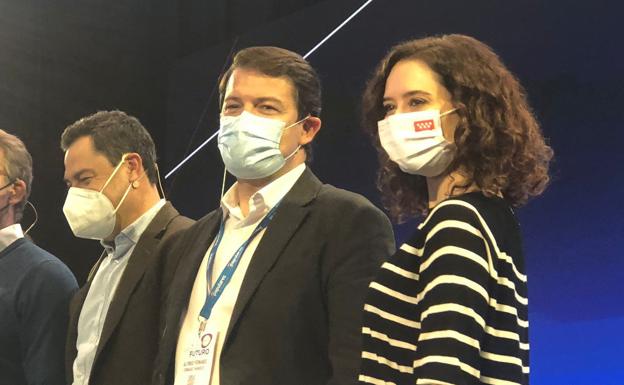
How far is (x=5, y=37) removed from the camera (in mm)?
4609

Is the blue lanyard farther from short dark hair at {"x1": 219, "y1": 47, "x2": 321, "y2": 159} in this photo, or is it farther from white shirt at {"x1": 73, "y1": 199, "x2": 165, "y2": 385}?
white shirt at {"x1": 73, "y1": 199, "x2": 165, "y2": 385}

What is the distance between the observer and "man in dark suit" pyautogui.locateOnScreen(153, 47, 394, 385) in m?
1.97

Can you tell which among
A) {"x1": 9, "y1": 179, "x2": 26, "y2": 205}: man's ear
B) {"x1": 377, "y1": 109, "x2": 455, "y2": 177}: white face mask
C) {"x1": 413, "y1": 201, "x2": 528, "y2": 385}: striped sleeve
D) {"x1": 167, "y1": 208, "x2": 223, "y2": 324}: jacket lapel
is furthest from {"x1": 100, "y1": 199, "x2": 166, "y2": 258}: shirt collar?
{"x1": 413, "y1": 201, "x2": 528, "y2": 385}: striped sleeve

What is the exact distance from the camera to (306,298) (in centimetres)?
200

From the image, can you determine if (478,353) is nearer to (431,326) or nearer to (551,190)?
(431,326)

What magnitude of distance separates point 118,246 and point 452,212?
61.2 inches

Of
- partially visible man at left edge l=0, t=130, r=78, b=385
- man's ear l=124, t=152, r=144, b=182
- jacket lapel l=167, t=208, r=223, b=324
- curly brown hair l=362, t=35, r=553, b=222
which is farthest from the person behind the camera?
man's ear l=124, t=152, r=144, b=182

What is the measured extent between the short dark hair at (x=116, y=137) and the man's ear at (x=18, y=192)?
25cm

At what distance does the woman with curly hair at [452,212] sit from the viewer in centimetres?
151

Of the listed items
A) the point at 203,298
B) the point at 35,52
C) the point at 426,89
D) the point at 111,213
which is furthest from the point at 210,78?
the point at 426,89

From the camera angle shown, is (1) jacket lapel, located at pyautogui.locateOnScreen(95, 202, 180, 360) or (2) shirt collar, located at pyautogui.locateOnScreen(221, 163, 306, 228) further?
(1) jacket lapel, located at pyautogui.locateOnScreen(95, 202, 180, 360)

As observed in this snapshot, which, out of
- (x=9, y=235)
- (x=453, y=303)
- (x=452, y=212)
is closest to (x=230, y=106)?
(x=452, y=212)

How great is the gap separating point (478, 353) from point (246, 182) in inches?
39.6

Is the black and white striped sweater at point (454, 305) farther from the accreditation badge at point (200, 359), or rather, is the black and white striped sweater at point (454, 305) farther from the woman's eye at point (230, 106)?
the woman's eye at point (230, 106)
